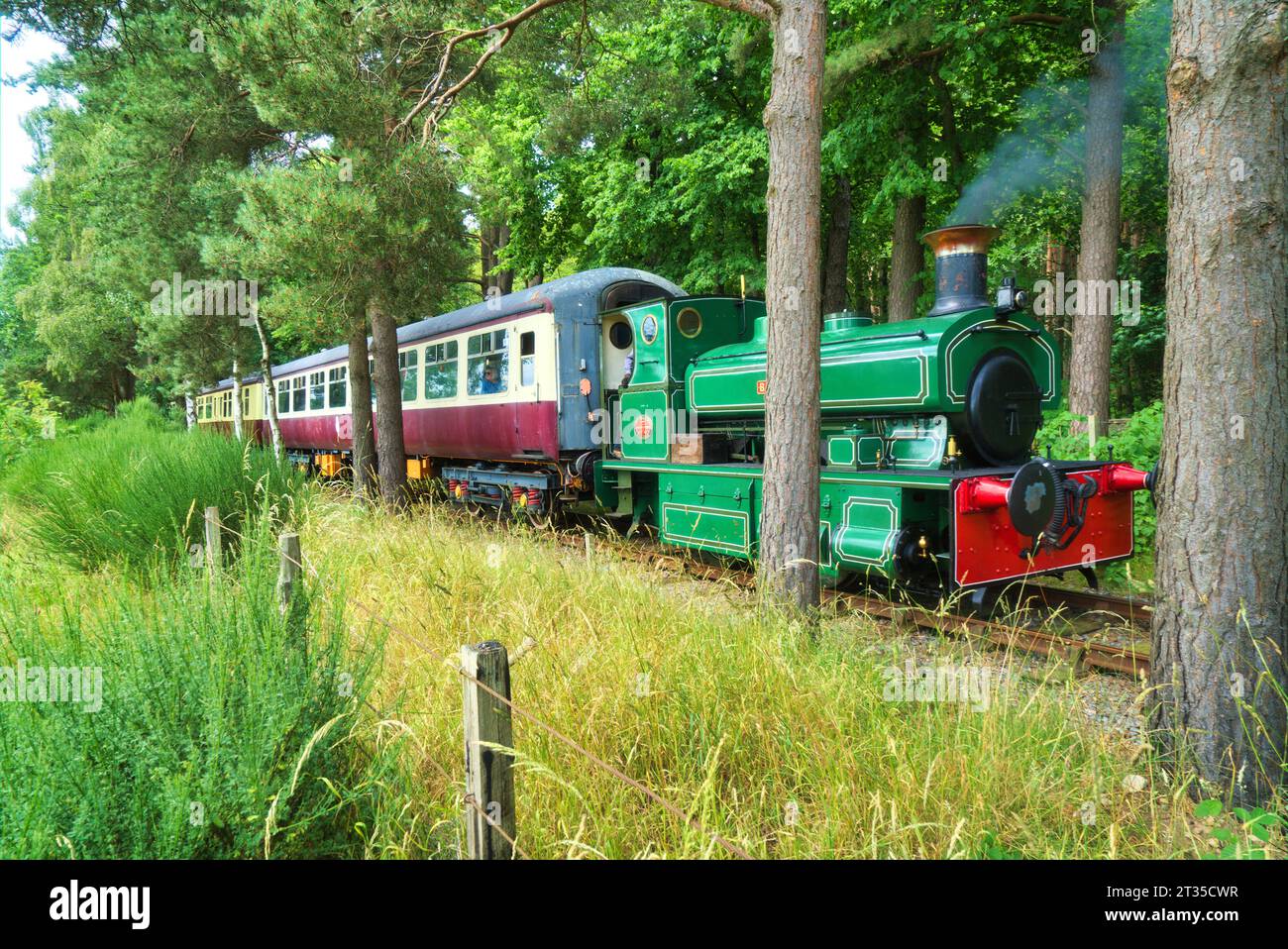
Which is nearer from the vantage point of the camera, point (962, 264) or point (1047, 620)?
point (1047, 620)

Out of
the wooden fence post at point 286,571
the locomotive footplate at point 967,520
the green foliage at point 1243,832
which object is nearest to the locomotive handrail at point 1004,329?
the locomotive footplate at point 967,520

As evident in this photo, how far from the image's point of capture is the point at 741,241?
48.5 feet

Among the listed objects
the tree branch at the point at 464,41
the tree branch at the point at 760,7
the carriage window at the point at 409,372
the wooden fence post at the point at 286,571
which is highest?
the tree branch at the point at 464,41

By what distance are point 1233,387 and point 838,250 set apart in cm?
1347

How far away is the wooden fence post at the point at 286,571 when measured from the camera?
11.3 feet

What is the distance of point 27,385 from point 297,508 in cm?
1123

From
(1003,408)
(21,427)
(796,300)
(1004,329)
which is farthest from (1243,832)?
(21,427)

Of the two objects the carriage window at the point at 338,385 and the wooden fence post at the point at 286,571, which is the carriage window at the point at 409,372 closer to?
the carriage window at the point at 338,385

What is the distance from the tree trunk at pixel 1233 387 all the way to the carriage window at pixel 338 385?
14.0m

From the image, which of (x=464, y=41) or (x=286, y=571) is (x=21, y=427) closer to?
(x=464, y=41)

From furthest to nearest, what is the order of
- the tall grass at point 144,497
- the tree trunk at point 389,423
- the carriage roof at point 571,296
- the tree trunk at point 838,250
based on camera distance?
1. the tree trunk at point 838,250
2. the tree trunk at point 389,423
3. the carriage roof at point 571,296
4. the tall grass at point 144,497

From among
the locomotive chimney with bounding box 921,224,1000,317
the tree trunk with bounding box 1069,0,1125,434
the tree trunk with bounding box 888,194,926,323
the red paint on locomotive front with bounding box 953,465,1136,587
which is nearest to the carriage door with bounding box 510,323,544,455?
the locomotive chimney with bounding box 921,224,1000,317

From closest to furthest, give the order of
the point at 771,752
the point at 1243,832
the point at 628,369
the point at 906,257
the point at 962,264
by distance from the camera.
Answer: the point at 1243,832
the point at 771,752
the point at 962,264
the point at 628,369
the point at 906,257

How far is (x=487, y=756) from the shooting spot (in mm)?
2184
